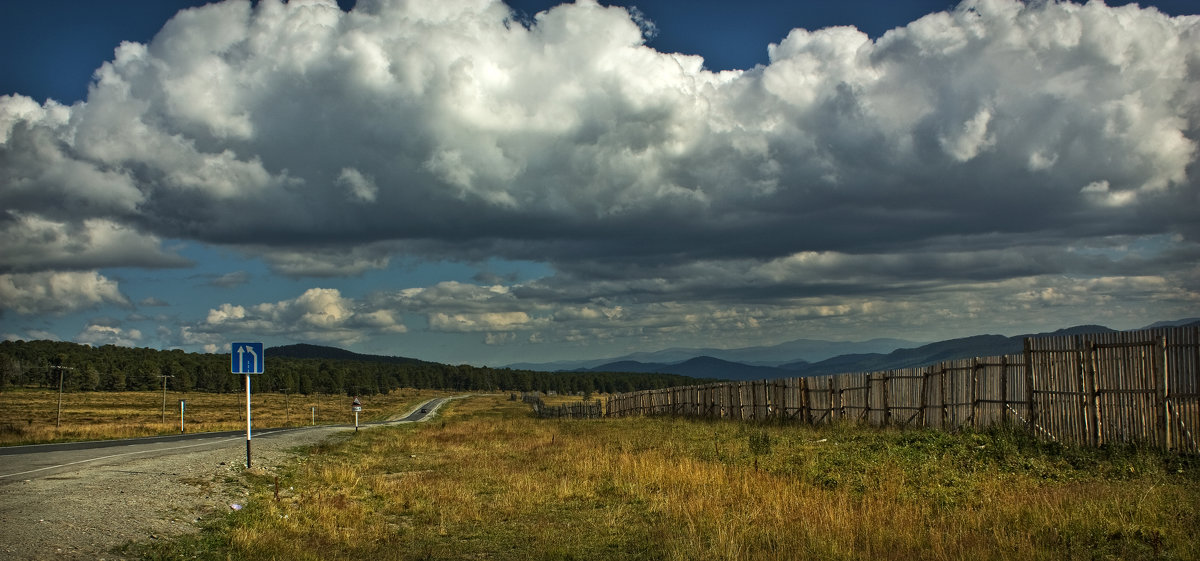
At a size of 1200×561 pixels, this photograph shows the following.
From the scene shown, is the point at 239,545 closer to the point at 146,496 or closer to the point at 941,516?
the point at 146,496

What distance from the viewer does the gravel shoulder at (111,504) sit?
33.2 ft

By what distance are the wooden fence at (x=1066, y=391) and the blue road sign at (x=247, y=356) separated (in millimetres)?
17942

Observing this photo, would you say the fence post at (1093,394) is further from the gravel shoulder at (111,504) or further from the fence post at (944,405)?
the gravel shoulder at (111,504)

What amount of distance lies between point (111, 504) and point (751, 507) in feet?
33.2

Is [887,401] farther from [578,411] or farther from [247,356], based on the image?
[578,411]

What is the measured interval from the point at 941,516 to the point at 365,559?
7792 millimetres

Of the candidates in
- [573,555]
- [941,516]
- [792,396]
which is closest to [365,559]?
[573,555]

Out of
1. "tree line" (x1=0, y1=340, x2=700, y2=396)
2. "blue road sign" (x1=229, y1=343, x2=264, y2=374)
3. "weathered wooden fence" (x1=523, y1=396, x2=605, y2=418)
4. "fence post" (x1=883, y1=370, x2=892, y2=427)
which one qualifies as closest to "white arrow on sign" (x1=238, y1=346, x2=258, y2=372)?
"blue road sign" (x1=229, y1=343, x2=264, y2=374)

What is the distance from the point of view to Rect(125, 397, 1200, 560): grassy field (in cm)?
966

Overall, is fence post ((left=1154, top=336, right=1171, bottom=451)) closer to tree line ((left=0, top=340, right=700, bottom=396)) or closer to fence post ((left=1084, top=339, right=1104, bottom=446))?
fence post ((left=1084, top=339, right=1104, bottom=446))

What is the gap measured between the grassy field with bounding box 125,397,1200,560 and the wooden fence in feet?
2.32

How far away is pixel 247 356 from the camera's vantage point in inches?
752

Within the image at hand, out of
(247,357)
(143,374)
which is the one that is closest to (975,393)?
(247,357)

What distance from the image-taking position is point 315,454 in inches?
984
